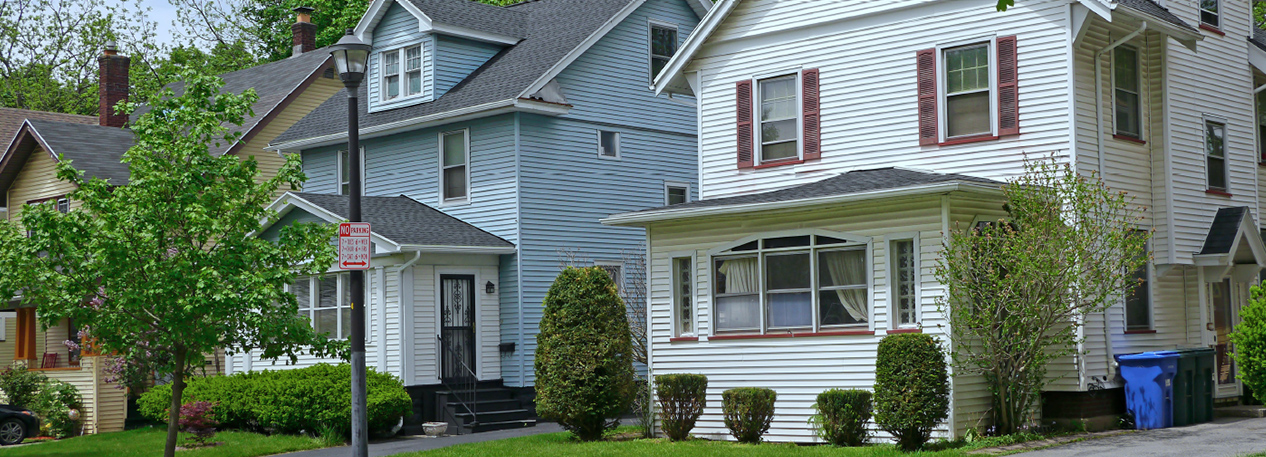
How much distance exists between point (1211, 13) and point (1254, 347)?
20.2 feet

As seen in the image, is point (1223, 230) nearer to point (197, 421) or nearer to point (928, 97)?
point (928, 97)

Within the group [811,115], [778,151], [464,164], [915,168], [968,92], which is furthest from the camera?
[464,164]

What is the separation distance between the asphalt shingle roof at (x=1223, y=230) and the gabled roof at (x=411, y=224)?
12.2m

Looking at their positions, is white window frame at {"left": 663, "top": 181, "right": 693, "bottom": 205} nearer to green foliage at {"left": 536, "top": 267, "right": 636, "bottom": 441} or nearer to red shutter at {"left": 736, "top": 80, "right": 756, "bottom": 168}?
red shutter at {"left": 736, "top": 80, "right": 756, "bottom": 168}

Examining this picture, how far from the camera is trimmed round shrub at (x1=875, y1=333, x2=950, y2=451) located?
603 inches

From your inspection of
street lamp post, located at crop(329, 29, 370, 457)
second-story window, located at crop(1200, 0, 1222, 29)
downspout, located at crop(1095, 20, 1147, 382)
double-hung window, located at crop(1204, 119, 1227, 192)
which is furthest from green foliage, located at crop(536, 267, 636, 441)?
second-story window, located at crop(1200, 0, 1222, 29)

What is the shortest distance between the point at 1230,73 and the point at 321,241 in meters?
14.9

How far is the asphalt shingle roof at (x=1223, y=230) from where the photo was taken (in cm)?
1895

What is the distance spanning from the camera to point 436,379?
22984 millimetres

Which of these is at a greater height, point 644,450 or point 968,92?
point 968,92

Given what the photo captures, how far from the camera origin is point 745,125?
2053 cm

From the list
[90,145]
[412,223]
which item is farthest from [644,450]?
[90,145]

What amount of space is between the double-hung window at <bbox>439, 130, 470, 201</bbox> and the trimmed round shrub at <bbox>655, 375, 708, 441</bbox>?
28.0 feet

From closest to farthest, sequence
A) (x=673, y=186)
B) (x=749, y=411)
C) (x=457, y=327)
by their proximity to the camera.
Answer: (x=749, y=411) < (x=457, y=327) < (x=673, y=186)
